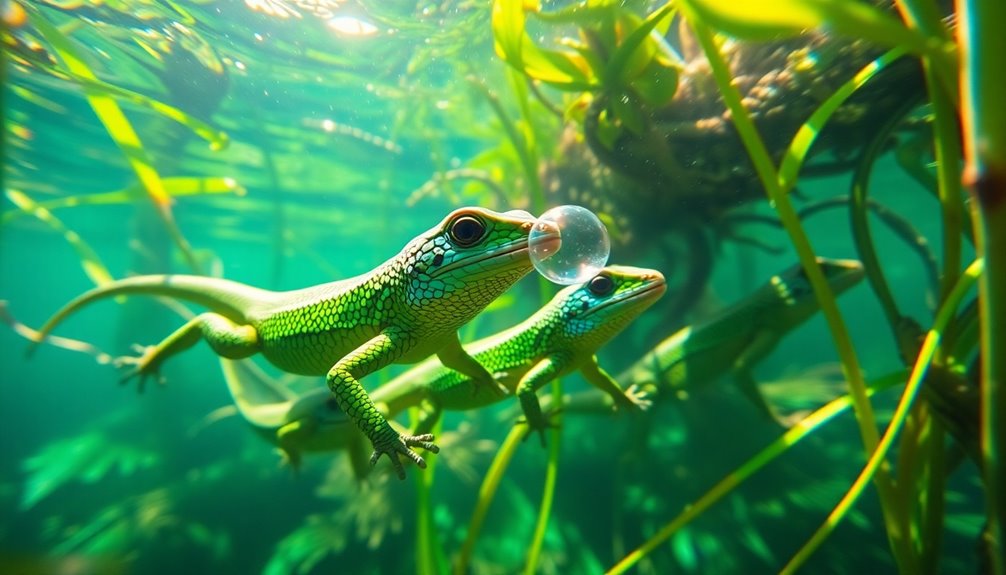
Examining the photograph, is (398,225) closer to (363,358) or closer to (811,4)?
(363,358)

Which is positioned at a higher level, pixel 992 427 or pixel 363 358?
pixel 363 358

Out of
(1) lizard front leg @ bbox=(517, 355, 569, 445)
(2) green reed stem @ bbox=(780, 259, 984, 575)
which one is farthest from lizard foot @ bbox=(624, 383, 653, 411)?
(2) green reed stem @ bbox=(780, 259, 984, 575)

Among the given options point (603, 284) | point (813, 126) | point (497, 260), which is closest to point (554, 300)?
point (603, 284)

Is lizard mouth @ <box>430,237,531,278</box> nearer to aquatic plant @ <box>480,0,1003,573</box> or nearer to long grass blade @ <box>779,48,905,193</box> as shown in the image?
aquatic plant @ <box>480,0,1003,573</box>

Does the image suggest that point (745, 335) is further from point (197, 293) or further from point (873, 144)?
point (197, 293)

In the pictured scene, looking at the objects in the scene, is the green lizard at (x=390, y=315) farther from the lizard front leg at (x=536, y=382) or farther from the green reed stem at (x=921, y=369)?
the green reed stem at (x=921, y=369)

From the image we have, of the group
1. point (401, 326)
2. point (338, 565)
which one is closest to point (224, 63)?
point (401, 326)
